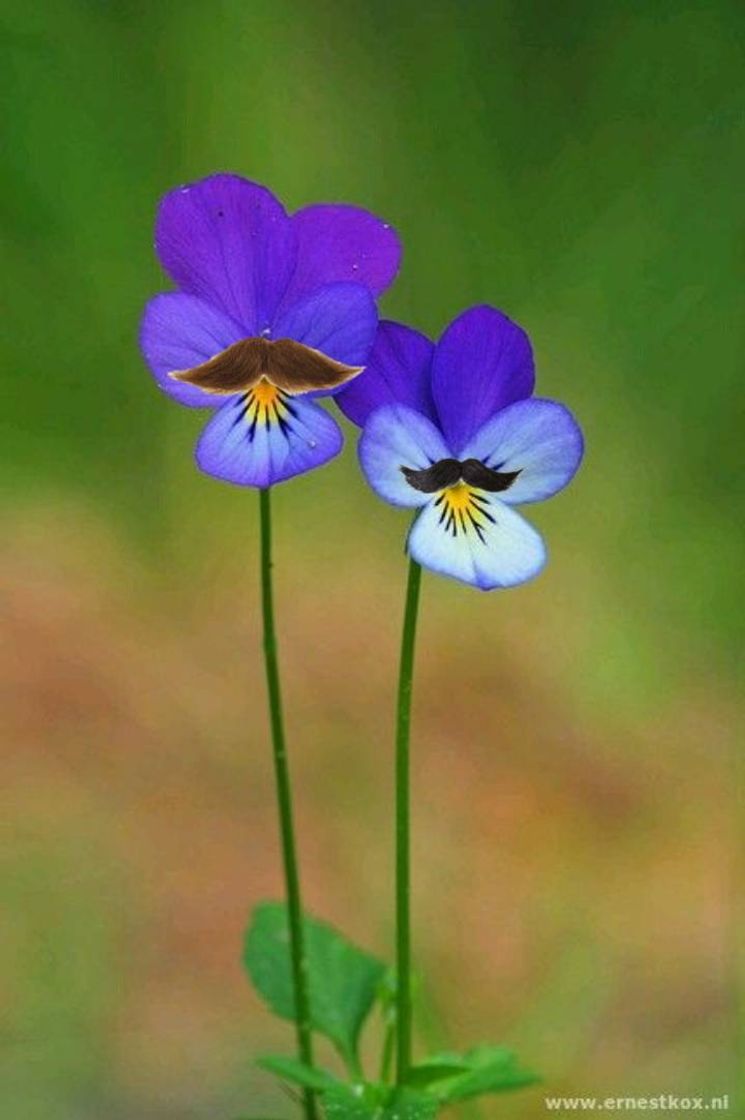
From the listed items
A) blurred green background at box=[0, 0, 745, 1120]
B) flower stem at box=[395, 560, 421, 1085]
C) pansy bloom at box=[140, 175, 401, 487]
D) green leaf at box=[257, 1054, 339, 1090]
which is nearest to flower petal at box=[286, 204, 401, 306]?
pansy bloom at box=[140, 175, 401, 487]

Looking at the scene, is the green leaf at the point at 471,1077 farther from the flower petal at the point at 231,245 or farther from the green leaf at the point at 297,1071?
the flower petal at the point at 231,245

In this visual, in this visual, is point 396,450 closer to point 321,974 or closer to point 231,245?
point 231,245

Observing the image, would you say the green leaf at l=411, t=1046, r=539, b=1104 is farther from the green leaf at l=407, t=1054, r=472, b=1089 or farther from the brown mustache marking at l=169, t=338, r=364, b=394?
the brown mustache marking at l=169, t=338, r=364, b=394

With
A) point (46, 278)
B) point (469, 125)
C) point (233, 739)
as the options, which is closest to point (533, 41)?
point (469, 125)

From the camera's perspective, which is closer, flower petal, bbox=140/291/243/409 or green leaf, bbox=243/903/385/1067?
flower petal, bbox=140/291/243/409

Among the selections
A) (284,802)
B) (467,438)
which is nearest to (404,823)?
(284,802)

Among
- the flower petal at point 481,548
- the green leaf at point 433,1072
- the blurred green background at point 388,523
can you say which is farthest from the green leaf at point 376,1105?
the blurred green background at point 388,523
